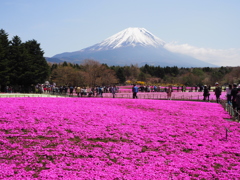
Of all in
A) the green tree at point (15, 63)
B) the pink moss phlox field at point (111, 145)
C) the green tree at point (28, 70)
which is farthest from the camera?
the green tree at point (28, 70)

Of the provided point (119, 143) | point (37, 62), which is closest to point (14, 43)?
point (37, 62)

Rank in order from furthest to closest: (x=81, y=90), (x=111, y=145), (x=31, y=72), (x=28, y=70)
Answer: (x=28, y=70) < (x=31, y=72) < (x=81, y=90) < (x=111, y=145)

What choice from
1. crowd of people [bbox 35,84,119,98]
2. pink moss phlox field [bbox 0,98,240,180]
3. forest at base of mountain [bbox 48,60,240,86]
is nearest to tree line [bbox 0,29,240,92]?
forest at base of mountain [bbox 48,60,240,86]

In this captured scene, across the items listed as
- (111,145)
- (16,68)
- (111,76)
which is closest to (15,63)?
(16,68)

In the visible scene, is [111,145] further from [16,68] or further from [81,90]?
[16,68]

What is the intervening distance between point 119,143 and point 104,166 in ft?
10.2

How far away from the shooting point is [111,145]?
493 inches

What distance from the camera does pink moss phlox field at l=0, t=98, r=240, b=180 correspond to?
9.34 meters

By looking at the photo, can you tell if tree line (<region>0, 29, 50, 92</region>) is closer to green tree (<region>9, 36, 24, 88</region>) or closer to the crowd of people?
green tree (<region>9, 36, 24, 88</region>)

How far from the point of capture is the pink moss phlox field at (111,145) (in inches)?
368

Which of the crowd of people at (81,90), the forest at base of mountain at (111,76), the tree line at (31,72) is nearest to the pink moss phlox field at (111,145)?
the crowd of people at (81,90)

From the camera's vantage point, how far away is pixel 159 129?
52.7 feet

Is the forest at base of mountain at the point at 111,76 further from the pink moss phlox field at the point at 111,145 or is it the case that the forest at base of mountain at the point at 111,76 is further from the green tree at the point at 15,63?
the pink moss phlox field at the point at 111,145

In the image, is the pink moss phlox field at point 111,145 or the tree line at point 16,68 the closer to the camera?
the pink moss phlox field at point 111,145
